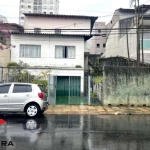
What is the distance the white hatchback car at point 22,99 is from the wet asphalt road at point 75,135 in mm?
1133

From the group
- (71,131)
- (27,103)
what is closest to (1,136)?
(71,131)

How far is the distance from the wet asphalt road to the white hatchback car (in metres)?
1.13

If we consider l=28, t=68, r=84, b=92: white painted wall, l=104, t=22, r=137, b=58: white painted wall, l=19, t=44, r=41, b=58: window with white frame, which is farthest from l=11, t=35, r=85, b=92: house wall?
l=104, t=22, r=137, b=58: white painted wall

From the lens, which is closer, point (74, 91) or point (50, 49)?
point (74, 91)

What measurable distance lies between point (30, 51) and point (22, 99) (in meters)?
16.2

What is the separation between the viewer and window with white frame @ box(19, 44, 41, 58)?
26.6 metres

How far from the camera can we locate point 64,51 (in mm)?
26953

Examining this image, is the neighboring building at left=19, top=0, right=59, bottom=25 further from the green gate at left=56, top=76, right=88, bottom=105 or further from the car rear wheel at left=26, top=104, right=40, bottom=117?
the car rear wheel at left=26, top=104, right=40, bottom=117

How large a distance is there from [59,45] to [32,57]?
3248 millimetres

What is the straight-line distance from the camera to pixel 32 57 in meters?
26.6

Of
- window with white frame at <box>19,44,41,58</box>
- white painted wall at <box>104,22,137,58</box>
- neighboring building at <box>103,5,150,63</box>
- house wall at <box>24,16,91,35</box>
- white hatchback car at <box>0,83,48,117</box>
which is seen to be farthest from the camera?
house wall at <box>24,16,91,35</box>

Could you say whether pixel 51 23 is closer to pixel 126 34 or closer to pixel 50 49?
pixel 50 49

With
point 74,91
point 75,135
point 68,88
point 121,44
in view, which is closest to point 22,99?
point 75,135

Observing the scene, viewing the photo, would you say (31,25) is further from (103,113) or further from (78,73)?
(103,113)
